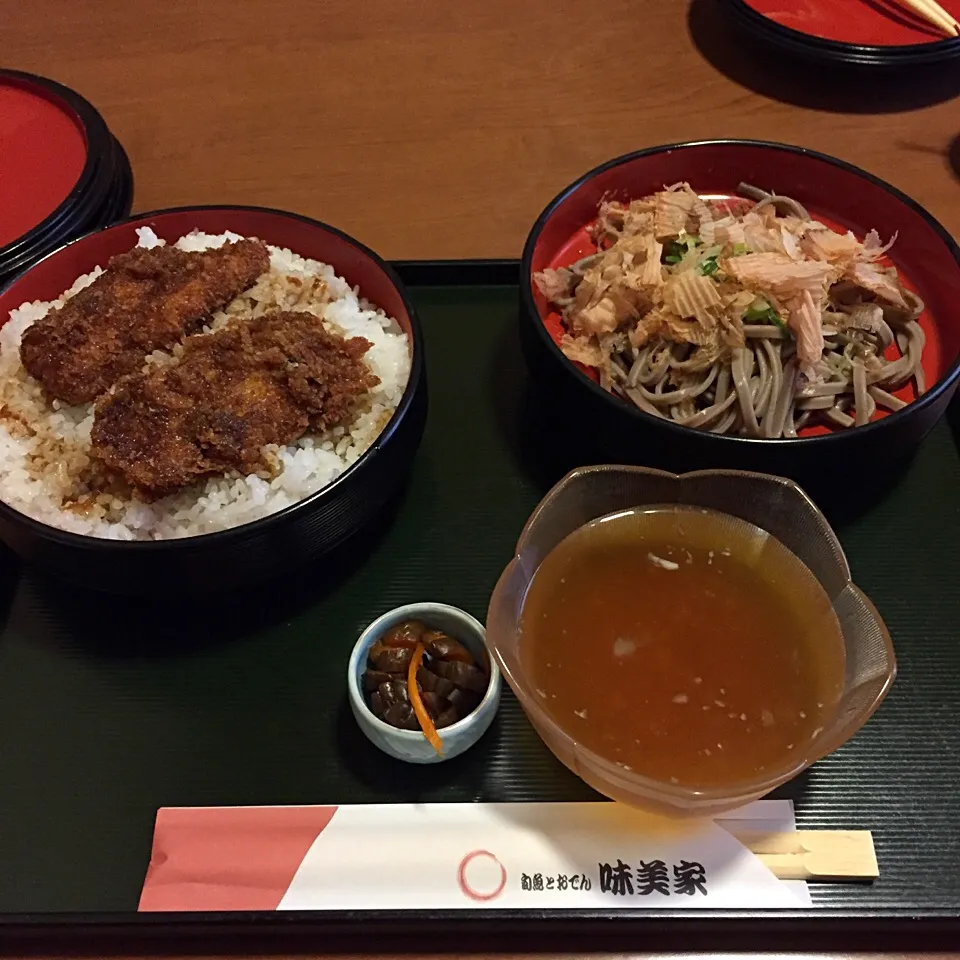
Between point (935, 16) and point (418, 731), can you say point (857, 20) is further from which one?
point (418, 731)

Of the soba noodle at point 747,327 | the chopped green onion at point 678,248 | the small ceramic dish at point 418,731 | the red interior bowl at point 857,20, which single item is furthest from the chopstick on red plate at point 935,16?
the small ceramic dish at point 418,731

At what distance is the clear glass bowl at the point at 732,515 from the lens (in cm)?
119

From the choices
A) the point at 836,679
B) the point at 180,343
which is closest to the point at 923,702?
the point at 836,679

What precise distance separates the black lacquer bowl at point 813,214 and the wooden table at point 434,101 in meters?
0.35

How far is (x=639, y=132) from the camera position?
250 centimetres

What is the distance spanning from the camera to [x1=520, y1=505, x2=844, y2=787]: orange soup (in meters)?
1.25

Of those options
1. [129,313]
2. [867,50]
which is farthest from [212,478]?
[867,50]

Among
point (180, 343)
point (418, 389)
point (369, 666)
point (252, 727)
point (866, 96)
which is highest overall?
point (866, 96)

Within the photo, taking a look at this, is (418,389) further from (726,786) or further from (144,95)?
(144,95)

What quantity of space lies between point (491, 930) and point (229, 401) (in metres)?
1.03

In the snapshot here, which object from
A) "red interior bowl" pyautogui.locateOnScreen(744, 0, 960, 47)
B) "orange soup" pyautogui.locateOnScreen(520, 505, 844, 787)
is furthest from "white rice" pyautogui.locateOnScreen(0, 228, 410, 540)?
"red interior bowl" pyautogui.locateOnScreen(744, 0, 960, 47)

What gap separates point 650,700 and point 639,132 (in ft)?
6.06

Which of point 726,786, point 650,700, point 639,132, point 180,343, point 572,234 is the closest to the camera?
point 726,786

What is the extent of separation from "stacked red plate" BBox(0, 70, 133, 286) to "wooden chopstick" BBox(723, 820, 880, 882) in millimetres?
1930
